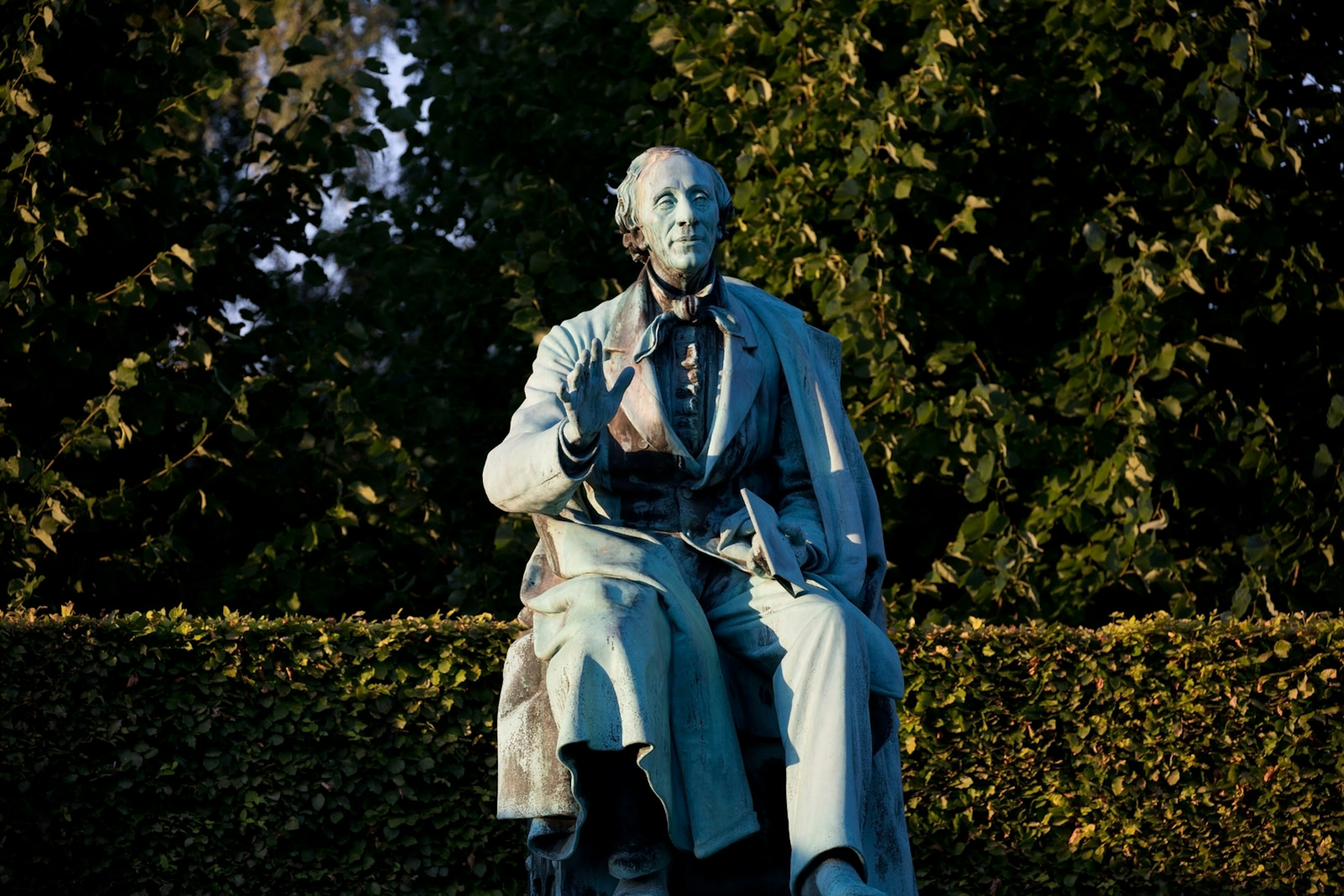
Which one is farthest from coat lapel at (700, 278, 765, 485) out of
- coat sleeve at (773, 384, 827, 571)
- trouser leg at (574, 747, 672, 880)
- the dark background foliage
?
the dark background foliage

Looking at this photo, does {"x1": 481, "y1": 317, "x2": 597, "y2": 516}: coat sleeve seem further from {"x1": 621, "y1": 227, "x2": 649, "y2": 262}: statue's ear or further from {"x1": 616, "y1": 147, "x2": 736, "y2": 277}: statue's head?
{"x1": 616, "y1": 147, "x2": 736, "y2": 277}: statue's head

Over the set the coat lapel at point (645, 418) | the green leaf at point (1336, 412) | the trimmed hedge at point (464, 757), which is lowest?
the trimmed hedge at point (464, 757)

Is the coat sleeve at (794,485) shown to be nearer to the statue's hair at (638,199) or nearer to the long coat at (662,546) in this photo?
the long coat at (662,546)

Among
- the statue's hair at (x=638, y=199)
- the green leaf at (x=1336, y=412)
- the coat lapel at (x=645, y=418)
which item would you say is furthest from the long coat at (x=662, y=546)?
the green leaf at (x=1336, y=412)

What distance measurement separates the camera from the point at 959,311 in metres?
8.06

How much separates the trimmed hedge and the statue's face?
225 centimetres

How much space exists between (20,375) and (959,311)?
13.7ft

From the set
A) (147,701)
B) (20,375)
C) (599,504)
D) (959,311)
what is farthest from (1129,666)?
(20,375)

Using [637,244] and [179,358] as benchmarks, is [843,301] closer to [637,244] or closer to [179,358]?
[179,358]

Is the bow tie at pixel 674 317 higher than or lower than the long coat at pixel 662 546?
higher

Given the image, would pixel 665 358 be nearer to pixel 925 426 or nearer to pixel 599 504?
pixel 599 504

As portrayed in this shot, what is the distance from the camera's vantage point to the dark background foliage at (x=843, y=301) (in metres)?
7.36

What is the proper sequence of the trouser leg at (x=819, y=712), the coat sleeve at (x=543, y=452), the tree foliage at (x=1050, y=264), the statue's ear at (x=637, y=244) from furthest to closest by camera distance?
1. the tree foliage at (x=1050, y=264)
2. the statue's ear at (x=637, y=244)
3. the coat sleeve at (x=543, y=452)
4. the trouser leg at (x=819, y=712)

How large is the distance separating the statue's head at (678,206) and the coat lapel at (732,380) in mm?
150
